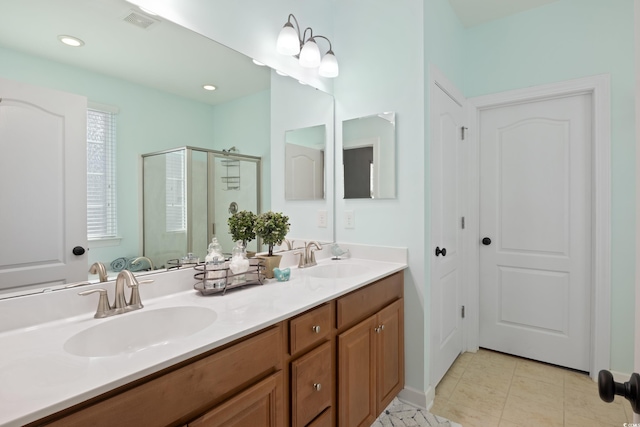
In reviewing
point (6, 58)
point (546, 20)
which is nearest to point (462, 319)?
point (546, 20)

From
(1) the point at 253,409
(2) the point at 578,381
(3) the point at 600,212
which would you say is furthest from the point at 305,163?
(2) the point at 578,381

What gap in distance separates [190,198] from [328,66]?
1.26 meters

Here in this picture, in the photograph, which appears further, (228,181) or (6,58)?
(228,181)

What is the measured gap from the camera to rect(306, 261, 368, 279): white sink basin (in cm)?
197

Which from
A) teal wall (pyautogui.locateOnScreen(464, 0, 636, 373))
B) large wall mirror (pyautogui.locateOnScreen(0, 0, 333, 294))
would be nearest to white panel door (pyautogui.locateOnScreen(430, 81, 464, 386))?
teal wall (pyautogui.locateOnScreen(464, 0, 636, 373))

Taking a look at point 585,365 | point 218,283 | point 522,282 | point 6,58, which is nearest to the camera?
point 6,58

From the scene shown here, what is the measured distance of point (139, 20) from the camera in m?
1.31

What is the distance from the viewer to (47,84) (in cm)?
108

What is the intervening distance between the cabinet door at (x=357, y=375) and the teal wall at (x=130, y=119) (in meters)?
0.99

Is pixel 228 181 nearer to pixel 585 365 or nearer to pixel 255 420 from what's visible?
pixel 255 420

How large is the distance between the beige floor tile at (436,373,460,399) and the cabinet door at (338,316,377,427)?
0.71 m

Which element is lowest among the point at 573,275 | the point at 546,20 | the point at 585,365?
the point at 585,365

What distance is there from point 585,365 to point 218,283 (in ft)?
8.74

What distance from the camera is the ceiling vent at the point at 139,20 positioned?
4.21 feet
